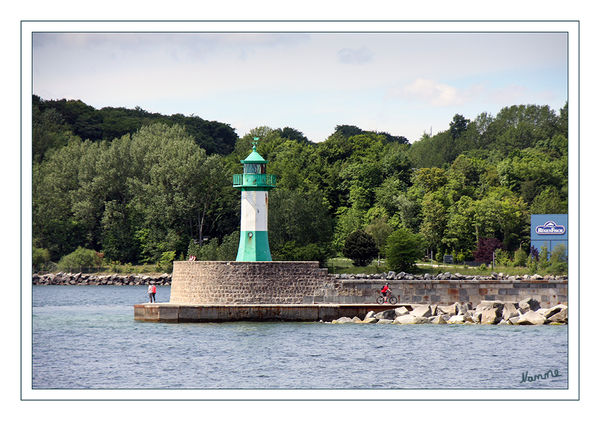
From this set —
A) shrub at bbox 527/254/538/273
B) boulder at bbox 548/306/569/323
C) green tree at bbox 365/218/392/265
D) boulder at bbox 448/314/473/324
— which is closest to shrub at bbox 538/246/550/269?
shrub at bbox 527/254/538/273

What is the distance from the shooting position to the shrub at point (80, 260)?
58.5 meters

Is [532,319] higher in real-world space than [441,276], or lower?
lower

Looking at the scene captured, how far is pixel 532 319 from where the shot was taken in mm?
31047

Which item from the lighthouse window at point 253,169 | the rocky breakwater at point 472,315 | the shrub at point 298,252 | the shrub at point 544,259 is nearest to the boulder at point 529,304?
the rocky breakwater at point 472,315

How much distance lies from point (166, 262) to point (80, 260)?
495 centimetres

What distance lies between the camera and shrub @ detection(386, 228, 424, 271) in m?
49.5

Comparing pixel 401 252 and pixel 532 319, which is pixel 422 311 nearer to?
pixel 532 319

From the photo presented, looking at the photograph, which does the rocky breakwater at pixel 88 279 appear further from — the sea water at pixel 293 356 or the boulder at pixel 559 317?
the boulder at pixel 559 317

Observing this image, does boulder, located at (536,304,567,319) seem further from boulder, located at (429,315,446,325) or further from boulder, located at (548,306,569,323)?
boulder, located at (429,315,446,325)

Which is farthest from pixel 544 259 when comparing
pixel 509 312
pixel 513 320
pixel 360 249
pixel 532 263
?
pixel 513 320

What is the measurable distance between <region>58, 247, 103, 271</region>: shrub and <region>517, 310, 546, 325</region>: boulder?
3320 cm
